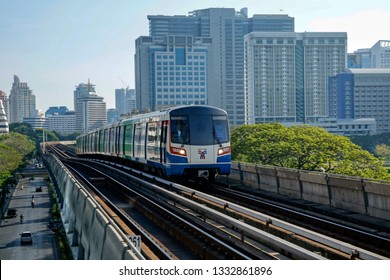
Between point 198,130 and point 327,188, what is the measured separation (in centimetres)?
527

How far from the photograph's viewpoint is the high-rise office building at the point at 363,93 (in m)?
163

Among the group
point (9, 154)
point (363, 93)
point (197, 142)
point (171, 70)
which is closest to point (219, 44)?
point (171, 70)

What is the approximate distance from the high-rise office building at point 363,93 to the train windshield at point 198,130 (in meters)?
146

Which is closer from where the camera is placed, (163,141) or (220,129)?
(220,129)

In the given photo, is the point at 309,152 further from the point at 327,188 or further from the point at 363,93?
the point at 363,93

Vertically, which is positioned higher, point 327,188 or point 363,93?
point 363,93

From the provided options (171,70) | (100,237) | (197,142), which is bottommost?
(100,237)

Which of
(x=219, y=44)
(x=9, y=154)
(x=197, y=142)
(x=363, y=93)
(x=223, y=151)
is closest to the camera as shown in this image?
(x=197, y=142)

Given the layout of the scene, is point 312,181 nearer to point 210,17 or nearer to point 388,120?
point 388,120

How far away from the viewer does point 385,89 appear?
538ft

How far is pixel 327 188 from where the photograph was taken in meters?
18.1

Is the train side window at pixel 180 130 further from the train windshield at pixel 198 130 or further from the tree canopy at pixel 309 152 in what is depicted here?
the tree canopy at pixel 309 152

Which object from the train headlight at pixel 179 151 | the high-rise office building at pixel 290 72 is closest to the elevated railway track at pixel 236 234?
the train headlight at pixel 179 151

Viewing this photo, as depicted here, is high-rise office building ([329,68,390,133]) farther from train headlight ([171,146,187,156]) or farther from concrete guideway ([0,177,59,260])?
train headlight ([171,146,187,156])
